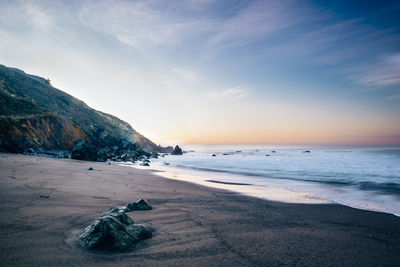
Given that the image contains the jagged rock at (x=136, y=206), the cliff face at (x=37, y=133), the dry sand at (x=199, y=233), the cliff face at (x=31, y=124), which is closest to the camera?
the dry sand at (x=199, y=233)

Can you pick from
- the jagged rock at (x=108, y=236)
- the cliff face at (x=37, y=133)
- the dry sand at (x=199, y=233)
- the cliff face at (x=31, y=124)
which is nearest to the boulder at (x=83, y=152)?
the cliff face at (x=37, y=133)

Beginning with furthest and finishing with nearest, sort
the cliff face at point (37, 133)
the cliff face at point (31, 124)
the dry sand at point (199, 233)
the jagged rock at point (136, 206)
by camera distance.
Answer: the cliff face at point (31, 124), the cliff face at point (37, 133), the jagged rock at point (136, 206), the dry sand at point (199, 233)

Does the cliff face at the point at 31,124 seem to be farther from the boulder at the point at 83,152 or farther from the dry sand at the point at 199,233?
the dry sand at the point at 199,233

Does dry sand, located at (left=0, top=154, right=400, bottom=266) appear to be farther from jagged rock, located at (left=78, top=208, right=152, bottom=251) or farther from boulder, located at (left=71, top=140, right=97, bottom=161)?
boulder, located at (left=71, top=140, right=97, bottom=161)

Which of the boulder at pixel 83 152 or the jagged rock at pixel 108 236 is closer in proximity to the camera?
the jagged rock at pixel 108 236

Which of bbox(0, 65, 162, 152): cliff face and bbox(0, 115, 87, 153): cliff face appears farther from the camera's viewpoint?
bbox(0, 65, 162, 152): cliff face

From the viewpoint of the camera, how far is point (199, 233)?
9.34 ft

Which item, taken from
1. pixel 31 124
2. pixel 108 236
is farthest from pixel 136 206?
pixel 31 124

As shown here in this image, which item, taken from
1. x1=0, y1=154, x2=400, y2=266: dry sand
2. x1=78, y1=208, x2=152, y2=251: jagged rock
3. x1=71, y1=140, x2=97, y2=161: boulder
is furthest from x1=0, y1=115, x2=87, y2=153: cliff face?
x1=78, y1=208, x2=152, y2=251: jagged rock

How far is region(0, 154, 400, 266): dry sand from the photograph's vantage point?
2.07 meters

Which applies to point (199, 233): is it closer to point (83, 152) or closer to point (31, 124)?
point (83, 152)

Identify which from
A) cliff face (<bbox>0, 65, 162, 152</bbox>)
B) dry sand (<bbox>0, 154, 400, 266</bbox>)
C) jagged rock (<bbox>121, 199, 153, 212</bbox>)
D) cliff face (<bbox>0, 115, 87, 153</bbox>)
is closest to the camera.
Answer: dry sand (<bbox>0, 154, 400, 266</bbox>)

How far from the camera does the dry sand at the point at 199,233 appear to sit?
2.07 meters

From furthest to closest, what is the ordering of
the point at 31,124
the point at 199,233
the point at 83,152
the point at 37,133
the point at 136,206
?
the point at 37,133 → the point at 31,124 → the point at 83,152 → the point at 136,206 → the point at 199,233
